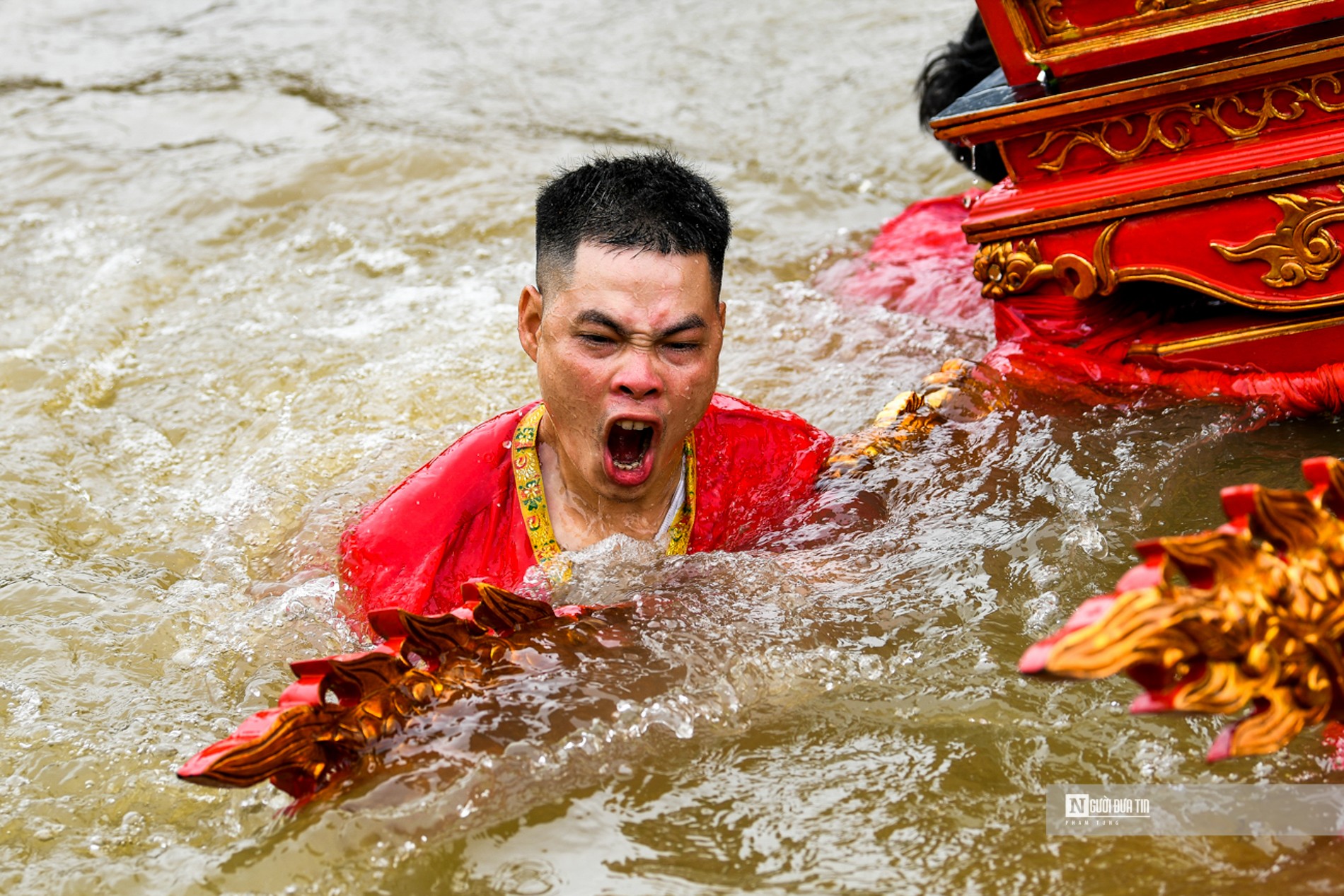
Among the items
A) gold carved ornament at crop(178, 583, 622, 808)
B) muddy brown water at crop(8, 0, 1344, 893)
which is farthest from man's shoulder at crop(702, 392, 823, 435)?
gold carved ornament at crop(178, 583, 622, 808)

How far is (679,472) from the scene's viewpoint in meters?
2.84

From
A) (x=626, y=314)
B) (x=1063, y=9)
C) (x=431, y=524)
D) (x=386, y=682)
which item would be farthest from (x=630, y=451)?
(x=1063, y=9)

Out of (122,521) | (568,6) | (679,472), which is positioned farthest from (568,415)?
(568,6)

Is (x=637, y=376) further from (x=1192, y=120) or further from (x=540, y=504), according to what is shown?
(x=1192, y=120)

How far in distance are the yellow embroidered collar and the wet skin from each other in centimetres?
13

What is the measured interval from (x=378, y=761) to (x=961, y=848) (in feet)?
2.72

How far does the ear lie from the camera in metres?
2.67

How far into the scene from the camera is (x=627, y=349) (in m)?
2.50

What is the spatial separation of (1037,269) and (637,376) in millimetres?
975

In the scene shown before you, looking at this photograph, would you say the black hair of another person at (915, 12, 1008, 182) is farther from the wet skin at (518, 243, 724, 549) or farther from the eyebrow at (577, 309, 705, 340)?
the eyebrow at (577, 309, 705, 340)

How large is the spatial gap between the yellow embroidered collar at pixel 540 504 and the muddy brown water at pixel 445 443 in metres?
0.10

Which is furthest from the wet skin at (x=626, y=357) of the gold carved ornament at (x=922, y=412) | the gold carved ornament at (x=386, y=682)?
the gold carved ornament at (x=922, y=412)

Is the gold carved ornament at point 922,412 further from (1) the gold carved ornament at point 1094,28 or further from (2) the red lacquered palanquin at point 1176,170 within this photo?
(1) the gold carved ornament at point 1094,28

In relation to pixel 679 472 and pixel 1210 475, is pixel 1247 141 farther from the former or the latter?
pixel 679 472
